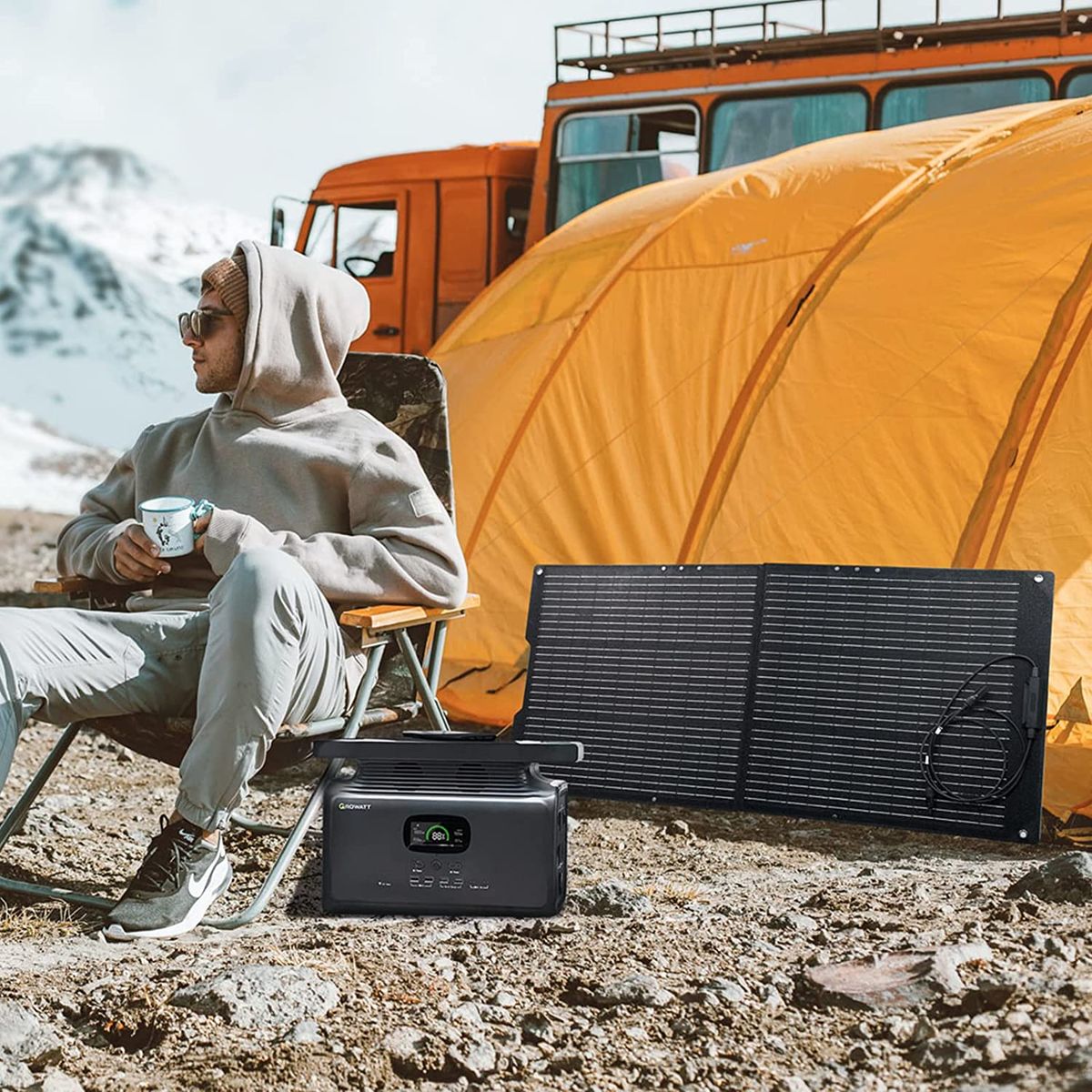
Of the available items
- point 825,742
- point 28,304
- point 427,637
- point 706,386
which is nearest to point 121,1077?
point 427,637

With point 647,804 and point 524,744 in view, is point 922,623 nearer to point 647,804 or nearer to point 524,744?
point 647,804

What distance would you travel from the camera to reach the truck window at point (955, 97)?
7309mm

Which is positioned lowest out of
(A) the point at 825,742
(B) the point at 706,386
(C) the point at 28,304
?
(C) the point at 28,304

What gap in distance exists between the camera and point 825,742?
4230mm

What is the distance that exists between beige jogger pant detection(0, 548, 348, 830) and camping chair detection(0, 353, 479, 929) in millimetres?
82

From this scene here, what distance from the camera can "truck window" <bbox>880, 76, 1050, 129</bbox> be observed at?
731 centimetres

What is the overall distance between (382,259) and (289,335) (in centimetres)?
537

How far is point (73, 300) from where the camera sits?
29234 mm

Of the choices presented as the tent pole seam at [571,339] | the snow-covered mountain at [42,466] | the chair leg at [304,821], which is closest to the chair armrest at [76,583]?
the chair leg at [304,821]

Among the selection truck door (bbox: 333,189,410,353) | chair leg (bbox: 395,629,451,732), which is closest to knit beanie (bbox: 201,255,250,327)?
chair leg (bbox: 395,629,451,732)

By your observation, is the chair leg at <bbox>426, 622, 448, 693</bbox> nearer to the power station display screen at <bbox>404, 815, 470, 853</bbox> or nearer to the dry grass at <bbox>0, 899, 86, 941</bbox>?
the power station display screen at <bbox>404, 815, 470, 853</bbox>

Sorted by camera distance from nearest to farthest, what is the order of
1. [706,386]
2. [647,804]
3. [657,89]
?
[647,804], [706,386], [657,89]

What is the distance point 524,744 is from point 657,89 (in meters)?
5.56

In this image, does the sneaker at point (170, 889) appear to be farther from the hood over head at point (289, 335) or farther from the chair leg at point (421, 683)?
the hood over head at point (289, 335)
